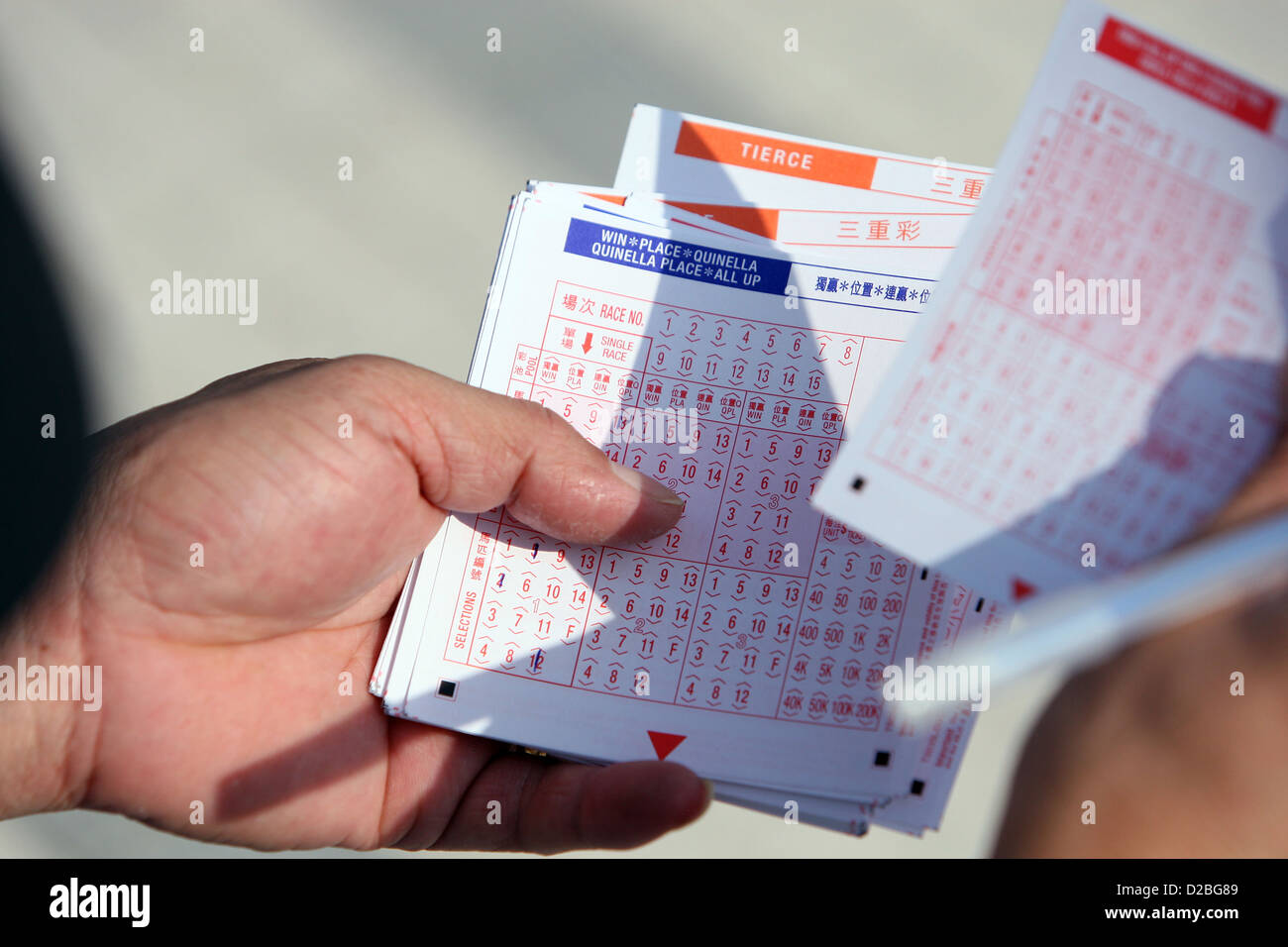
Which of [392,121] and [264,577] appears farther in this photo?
[392,121]

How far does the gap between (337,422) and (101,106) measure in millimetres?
786

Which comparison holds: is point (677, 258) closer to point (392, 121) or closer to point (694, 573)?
point (694, 573)

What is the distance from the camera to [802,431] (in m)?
0.68

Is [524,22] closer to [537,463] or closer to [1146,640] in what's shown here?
[537,463]

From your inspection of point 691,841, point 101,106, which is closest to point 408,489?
point 691,841

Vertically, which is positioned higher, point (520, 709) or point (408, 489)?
point (408, 489)

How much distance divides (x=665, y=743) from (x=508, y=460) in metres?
0.24

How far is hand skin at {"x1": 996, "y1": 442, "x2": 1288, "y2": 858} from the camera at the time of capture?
0.41 meters

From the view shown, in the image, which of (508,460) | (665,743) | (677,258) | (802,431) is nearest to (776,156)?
(677,258)

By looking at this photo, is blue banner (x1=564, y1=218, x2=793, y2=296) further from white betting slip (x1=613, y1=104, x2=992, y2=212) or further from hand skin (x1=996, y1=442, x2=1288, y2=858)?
hand skin (x1=996, y1=442, x2=1288, y2=858)

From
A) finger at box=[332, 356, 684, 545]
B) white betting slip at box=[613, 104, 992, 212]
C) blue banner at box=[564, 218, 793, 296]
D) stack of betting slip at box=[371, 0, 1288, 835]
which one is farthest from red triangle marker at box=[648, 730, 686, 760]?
white betting slip at box=[613, 104, 992, 212]

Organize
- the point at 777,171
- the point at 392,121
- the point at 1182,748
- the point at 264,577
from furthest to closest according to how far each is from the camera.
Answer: the point at 392,121 → the point at 777,171 → the point at 264,577 → the point at 1182,748

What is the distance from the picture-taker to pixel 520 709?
0.64 metres

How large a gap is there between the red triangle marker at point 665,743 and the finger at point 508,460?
0.15 m
